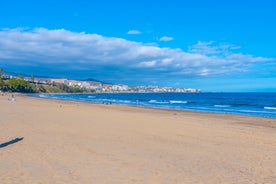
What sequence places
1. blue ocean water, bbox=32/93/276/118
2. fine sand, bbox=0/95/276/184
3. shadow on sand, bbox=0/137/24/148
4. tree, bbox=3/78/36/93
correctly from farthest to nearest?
tree, bbox=3/78/36/93 < blue ocean water, bbox=32/93/276/118 < shadow on sand, bbox=0/137/24/148 < fine sand, bbox=0/95/276/184

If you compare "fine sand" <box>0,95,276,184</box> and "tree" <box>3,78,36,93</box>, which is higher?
"tree" <box>3,78,36,93</box>

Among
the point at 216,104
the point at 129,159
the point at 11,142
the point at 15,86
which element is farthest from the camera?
the point at 15,86

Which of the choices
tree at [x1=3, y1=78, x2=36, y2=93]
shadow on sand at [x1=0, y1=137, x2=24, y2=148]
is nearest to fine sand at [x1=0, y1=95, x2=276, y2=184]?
shadow on sand at [x1=0, y1=137, x2=24, y2=148]

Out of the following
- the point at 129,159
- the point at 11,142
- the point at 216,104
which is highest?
the point at 216,104

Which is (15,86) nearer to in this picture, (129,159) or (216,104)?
(216,104)

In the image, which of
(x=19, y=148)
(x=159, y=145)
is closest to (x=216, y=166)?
(x=159, y=145)

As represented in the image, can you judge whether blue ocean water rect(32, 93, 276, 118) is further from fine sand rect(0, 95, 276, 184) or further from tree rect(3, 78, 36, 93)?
tree rect(3, 78, 36, 93)

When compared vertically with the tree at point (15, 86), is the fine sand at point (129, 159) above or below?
below

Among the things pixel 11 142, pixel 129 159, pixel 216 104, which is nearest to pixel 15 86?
pixel 216 104

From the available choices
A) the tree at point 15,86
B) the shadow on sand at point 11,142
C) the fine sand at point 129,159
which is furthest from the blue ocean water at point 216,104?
the tree at point 15,86

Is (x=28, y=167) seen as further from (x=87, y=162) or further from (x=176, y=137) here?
(x=176, y=137)

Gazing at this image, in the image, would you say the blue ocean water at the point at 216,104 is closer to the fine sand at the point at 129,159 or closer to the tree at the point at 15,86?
the fine sand at the point at 129,159

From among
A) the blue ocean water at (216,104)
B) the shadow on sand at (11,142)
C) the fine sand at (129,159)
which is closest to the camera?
the fine sand at (129,159)

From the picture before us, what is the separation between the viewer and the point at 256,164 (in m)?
8.46
